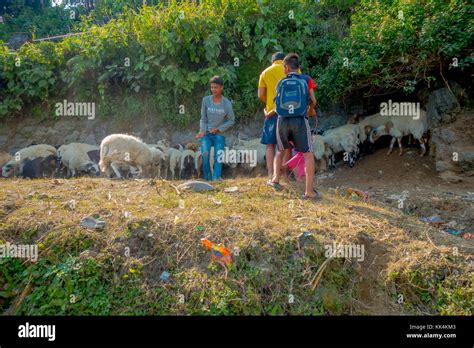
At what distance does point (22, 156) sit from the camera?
34.2 feet

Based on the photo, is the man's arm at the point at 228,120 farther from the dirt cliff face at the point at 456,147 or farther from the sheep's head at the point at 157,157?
the dirt cliff face at the point at 456,147

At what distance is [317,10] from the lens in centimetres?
1276

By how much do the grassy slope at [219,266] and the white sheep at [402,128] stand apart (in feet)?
16.2

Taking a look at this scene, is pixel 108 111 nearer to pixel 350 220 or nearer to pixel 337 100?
pixel 337 100

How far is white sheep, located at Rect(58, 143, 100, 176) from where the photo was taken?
1043cm

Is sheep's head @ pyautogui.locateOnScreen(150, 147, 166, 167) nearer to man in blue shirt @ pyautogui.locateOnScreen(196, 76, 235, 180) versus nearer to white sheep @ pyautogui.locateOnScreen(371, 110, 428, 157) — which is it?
man in blue shirt @ pyautogui.locateOnScreen(196, 76, 235, 180)

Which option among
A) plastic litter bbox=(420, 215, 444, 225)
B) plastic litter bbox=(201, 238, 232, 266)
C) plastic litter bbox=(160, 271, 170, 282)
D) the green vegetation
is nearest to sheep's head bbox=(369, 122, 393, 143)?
the green vegetation

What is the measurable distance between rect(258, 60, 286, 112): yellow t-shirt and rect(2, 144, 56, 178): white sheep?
5828 mm

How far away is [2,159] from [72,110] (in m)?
2.43

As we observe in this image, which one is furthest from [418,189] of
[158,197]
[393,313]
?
[158,197]

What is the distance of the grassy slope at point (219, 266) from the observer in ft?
15.7

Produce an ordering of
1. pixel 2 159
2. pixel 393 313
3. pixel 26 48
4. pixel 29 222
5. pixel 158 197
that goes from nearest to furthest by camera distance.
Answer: pixel 393 313 → pixel 29 222 → pixel 158 197 → pixel 2 159 → pixel 26 48

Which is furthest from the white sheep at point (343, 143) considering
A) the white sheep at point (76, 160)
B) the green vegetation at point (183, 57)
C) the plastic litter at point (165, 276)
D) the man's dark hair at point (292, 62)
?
the plastic litter at point (165, 276)

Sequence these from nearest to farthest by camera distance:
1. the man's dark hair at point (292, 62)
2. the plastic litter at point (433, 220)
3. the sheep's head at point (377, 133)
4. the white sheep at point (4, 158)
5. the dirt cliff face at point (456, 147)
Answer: the man's dark hair at point (292, 62), the plastic litter at point (433, 220), the dirt cliff face at point (456, 147), the white sheep at point (4, 158), the sheep's head at point (377, 133)
